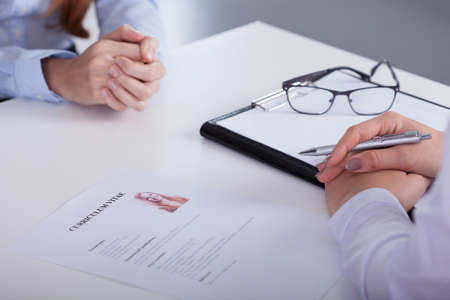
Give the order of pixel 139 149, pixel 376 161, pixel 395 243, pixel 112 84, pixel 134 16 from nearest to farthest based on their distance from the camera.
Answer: pixel 395 243 < pixel 376 161 < pixel 139 149 < pixel 112 84 < pixel 134 16

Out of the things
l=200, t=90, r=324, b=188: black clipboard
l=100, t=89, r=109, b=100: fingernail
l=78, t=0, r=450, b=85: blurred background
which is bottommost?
l=78, t=0, r=450, b=85: blurred background

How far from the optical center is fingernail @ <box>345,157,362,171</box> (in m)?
0.73

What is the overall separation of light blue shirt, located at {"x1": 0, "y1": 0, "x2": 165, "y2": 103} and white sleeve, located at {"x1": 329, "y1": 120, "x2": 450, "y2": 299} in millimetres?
585

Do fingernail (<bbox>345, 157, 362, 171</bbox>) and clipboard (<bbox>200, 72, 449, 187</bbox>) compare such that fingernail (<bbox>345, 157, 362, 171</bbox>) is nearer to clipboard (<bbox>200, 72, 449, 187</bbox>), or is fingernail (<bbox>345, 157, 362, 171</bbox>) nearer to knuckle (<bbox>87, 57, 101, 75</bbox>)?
clipboard (<bbox>200, 72, 449, 187</bbox>)

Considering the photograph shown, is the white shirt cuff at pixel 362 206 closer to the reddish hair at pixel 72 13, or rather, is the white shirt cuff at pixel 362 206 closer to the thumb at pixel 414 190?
the thumb at pixel 414 190

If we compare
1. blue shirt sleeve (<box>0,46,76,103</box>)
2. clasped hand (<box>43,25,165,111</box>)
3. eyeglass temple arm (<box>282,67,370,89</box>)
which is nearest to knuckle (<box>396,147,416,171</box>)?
eyeglass temple arm (<box>282,67,370,89</box>)

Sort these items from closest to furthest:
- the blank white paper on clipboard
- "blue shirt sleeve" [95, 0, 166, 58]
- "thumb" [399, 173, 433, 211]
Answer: "thumb" [399, 173, 433, 211]
the blank white paper on clipboard
"blue shirt sleeve" [95, 0, 166, 58]

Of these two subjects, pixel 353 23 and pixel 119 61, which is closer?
pixel 119 61

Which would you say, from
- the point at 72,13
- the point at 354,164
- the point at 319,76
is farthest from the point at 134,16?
the point at 354,164

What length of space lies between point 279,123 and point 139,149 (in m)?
0.22

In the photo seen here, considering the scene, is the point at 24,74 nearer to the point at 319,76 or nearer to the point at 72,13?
the point at 72,13

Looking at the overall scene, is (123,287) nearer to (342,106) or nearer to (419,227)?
(419,227)

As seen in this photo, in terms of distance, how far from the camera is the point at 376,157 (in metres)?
0.73

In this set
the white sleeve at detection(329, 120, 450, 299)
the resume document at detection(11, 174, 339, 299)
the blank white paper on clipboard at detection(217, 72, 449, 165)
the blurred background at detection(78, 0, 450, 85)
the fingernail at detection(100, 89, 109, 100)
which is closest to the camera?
the white sleeve at detection(329, 120, 450, 299)
